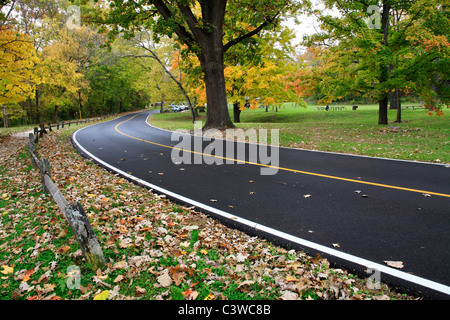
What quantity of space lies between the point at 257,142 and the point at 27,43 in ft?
45.8

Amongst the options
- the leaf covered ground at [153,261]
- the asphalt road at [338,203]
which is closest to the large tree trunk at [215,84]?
the asphalt road at [338,203]

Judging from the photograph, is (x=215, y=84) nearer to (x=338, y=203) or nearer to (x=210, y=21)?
(x=210, y=21)

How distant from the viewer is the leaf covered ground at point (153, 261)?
10.4 ft

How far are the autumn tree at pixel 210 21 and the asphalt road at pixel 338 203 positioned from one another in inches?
282

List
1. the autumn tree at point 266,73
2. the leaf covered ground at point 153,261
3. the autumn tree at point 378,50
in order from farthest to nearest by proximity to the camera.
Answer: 1. the autumn tree at point 266,73
2. the autumn tree at point 378,50
3. the leaf covered ground at point 153,261

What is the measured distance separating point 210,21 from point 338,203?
13377 millimetres

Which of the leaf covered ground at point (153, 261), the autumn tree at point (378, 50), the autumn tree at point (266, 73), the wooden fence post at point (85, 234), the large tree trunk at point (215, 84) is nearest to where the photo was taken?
the leaf covered ground at point (153, 261)

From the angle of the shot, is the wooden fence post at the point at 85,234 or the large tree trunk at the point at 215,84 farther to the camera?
the large tree trunk at the point at 215,84

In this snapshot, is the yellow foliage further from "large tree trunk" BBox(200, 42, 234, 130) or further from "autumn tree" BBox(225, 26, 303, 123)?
"autumn tree" BBox(225, 26, 303, 123)

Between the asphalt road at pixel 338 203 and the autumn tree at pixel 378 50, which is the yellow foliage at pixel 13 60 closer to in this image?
the asphalt road at pixel 338 203

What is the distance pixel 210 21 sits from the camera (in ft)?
49.0

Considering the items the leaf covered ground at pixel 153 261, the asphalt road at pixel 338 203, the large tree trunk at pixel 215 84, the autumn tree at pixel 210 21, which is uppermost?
the autumn tree at pixel 210 21

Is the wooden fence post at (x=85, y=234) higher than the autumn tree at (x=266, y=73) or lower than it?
lower
